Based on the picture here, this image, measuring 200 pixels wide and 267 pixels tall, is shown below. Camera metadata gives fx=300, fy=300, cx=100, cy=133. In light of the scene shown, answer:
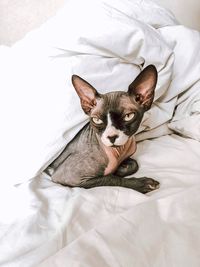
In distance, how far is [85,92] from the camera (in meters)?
0.64

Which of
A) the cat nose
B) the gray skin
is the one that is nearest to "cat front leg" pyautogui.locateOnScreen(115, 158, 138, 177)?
the gray skin

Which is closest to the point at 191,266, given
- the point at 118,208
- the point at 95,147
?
the point at 118,208

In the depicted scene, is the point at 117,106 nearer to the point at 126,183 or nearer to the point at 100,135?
the point at 100,135

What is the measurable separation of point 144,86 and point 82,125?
0.16 m

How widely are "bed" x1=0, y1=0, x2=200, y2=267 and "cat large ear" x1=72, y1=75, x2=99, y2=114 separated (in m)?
0.03

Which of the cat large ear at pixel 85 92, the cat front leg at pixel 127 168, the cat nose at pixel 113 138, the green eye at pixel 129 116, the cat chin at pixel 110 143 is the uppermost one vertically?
the cat large ear at pixel 85 92

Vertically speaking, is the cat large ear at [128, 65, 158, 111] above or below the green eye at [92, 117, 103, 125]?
above

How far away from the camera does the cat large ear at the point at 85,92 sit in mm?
638

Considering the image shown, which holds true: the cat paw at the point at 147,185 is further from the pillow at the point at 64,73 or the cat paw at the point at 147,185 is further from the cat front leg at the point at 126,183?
the pillow at the point at 64,73

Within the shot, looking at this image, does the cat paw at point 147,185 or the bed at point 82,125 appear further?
the cat paw at point 147,185

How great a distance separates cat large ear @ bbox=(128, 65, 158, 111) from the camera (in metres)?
0.63

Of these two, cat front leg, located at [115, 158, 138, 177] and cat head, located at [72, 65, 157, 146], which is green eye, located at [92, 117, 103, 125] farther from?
cat front leg, located at [115, 158, 138, 177]

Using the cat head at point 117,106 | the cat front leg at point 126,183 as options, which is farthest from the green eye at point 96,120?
the cat front leg at point 126,183

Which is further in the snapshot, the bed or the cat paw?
the cat paw
